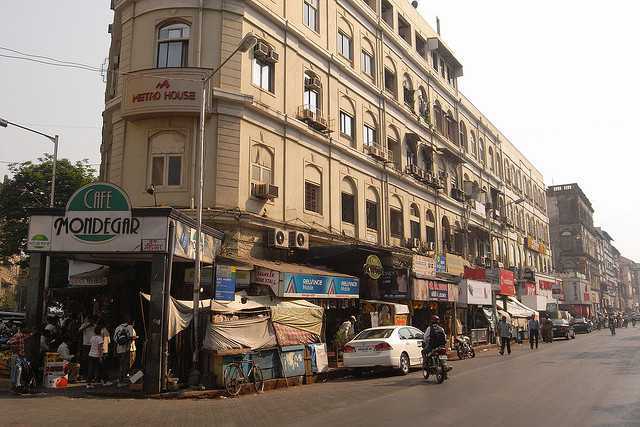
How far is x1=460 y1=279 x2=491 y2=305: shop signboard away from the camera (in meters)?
32.7

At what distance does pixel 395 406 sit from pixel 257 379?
491cm

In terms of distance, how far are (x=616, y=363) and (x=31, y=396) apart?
17833mm

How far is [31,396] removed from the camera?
43.9ft

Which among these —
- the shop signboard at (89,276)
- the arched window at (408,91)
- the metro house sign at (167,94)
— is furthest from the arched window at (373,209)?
the shop signboard at (89,276)

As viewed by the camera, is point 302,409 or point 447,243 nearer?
point 302,409

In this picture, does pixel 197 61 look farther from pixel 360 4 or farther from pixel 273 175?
pixel 360 4

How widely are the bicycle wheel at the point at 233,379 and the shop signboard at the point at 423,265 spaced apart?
43.7 feet

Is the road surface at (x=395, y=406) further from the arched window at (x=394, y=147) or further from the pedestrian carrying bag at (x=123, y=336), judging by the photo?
the arched window at (x=394, y=147)

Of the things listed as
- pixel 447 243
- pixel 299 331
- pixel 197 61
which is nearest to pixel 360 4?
pixel 197 61

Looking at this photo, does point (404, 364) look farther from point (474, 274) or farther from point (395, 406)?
point (474, 274)

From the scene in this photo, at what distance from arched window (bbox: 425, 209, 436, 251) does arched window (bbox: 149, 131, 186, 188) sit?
20.3 m

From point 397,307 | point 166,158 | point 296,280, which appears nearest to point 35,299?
point 166,158

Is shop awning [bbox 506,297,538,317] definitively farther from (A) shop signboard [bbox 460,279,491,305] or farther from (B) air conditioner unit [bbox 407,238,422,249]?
(B) air conditioner unit [bbox 407,238,422,249]

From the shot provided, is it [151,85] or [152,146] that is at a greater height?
[151,85]
